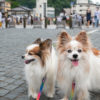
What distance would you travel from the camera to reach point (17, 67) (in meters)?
6.83

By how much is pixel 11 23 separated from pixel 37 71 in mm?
29912

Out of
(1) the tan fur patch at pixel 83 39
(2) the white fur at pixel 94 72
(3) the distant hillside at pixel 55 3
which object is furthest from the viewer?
(3) the distant hillside at pixel 55 3

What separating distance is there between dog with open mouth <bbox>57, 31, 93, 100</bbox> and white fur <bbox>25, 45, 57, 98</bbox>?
21 cm

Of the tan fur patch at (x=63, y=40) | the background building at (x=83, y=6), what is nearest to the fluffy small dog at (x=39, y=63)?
the tan fur patch at (x=63, y=40)

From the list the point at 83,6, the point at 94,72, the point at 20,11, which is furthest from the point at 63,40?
the point at 83,6

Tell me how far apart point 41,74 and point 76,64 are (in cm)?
77

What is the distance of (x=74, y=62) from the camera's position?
3785 millimetres

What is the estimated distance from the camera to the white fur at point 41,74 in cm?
409

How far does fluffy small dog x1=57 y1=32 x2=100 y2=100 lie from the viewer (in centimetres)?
380

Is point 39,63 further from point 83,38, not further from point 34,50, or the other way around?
point 83,38

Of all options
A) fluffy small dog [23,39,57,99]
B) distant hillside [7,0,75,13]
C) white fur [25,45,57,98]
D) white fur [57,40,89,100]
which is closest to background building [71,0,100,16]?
distant hillside [7,0,75,13]

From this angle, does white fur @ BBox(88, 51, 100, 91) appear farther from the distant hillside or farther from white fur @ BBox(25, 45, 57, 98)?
the distant hillside

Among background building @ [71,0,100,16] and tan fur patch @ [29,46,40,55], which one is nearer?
tan fur patch @ [29,46,40,55]

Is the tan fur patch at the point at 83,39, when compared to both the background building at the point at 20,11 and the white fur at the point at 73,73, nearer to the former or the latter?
the white fur at the point at 73,73
